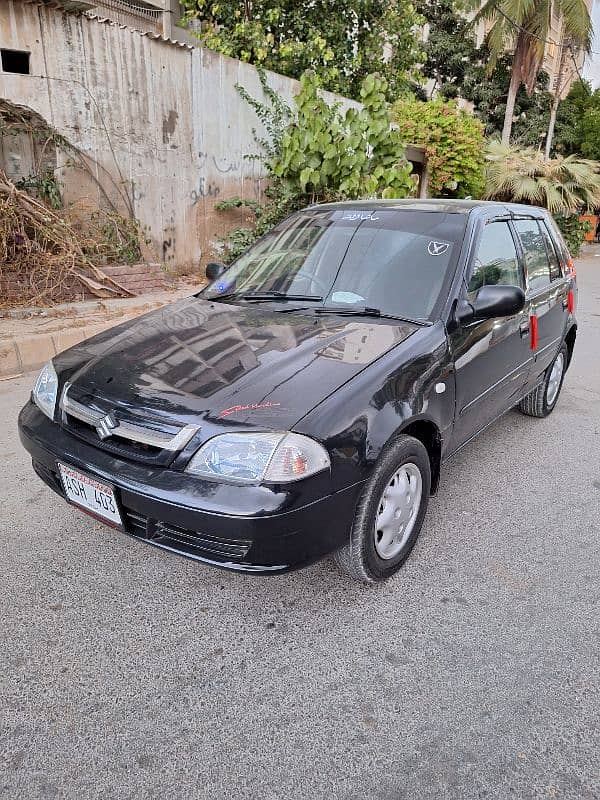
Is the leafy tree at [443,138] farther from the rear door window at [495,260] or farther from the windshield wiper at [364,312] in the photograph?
the windshield wiper at [364,312]

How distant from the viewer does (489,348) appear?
3.12 metres

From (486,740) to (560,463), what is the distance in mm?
2374

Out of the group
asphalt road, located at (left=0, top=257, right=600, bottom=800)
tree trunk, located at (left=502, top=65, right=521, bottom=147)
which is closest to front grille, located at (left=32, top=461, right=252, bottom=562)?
asphalt road, located at (left=0, top=257, right=600, bottom=800)

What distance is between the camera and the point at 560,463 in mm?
3840

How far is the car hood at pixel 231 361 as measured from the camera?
2.16 meters

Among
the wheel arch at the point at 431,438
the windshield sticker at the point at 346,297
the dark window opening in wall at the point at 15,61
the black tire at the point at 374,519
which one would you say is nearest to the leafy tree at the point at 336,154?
the dark window opening in wall at the point at 15,61

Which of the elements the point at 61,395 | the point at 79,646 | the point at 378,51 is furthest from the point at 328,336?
the point at 378,51

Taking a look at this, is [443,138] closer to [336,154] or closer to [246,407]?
[336,154]

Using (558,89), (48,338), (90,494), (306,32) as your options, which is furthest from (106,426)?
(558,89)

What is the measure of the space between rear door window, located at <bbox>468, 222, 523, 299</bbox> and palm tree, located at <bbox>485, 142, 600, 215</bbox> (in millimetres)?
12817

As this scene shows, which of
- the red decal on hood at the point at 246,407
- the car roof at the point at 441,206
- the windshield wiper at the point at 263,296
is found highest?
the car roof at the point at 441,206

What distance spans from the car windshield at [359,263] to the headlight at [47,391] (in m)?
1.05

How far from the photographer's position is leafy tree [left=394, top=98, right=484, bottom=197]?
12828 millimetres

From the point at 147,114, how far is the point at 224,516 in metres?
7.36
